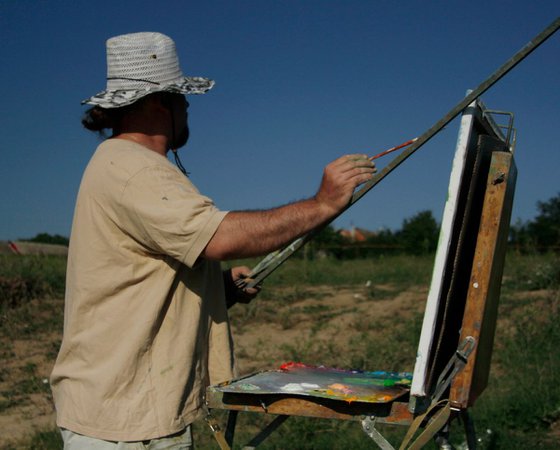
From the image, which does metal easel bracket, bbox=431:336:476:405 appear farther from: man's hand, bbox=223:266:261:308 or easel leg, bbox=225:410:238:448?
man's hand, bbox=223:266:261:308

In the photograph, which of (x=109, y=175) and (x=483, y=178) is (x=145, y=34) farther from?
(x=483, y=178)

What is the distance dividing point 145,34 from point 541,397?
389 centimetres

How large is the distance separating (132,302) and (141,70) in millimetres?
748

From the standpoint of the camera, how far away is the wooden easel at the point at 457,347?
2137 mm

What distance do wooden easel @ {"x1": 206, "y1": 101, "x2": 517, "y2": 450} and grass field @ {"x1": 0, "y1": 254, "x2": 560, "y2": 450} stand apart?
2.18 m

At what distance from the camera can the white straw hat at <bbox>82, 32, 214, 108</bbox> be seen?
7.95 ft

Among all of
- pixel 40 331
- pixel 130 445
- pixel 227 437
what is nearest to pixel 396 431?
pixel 227 437

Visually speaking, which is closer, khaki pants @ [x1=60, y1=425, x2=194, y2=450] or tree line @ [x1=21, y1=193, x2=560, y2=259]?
khaki pants @ [x1=60, y1=425, x2=194, y2=450]

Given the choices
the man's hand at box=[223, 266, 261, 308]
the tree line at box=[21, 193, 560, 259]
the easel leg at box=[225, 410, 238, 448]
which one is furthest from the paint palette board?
the tree line at box=[21, 193, 560, 259]

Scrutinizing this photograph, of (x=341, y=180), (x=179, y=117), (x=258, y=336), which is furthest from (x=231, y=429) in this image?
(x=258, y=336)

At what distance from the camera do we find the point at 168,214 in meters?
2.15

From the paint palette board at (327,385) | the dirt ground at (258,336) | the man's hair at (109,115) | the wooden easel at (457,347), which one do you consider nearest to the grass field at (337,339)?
the dirt ground at (258,336)

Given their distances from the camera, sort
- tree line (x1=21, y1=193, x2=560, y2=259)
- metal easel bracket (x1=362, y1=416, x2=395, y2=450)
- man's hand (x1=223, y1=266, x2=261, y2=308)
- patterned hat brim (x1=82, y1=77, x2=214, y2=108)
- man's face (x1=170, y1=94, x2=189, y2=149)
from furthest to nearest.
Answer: tree line (x1=21, y1=193, x2=560, y2=259)
man's hand (x1=223, y1=266, x2=261, y2=308)
man's face (x1=170, y1=94, x2=189, y2=149)
patterned hat brim (x1=82, y1=77, x2=214, y2=108)
metal easel bracket (x1=362, y1=416, x2=395, y2=450)

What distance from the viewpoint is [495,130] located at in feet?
8.47
